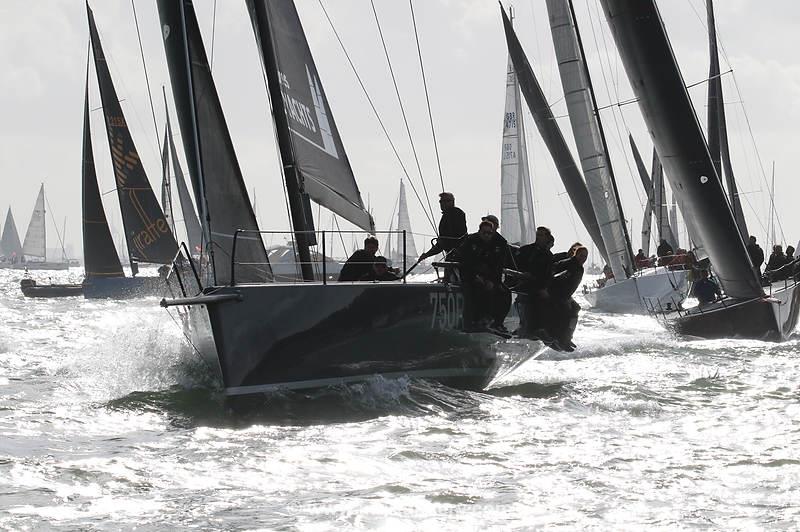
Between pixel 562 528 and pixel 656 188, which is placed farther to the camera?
pixel 656 188

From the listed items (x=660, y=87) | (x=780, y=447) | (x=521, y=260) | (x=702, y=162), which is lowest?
(x=780, y=447)

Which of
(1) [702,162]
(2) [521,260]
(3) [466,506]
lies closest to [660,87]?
(1) [702,162]

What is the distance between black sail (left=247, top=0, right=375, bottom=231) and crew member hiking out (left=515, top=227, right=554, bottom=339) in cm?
166

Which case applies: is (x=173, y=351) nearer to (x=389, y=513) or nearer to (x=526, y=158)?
(x=389, y=513)

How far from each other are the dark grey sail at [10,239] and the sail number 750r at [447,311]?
117448 mm

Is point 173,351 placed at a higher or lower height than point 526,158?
lower

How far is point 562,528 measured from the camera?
16.8ft

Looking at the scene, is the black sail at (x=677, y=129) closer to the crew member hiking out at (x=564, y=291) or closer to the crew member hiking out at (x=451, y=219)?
the crew member hiking out at (x=564, y=291)

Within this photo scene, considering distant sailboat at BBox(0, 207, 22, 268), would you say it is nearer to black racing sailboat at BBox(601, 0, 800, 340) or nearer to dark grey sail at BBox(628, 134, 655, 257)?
dark grey sail at BBox(628, 134, 655, 257)

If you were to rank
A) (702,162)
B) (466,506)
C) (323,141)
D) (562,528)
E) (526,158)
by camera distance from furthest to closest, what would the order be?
(526,158), (702,162), (323,141), (466,506), (562,528)

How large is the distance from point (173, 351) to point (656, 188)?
972 inches

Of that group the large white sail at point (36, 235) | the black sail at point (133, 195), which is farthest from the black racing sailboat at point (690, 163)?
the large white sail at point (36, 235)

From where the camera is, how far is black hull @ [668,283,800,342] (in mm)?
15336

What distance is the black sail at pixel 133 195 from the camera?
3122 centimetres
